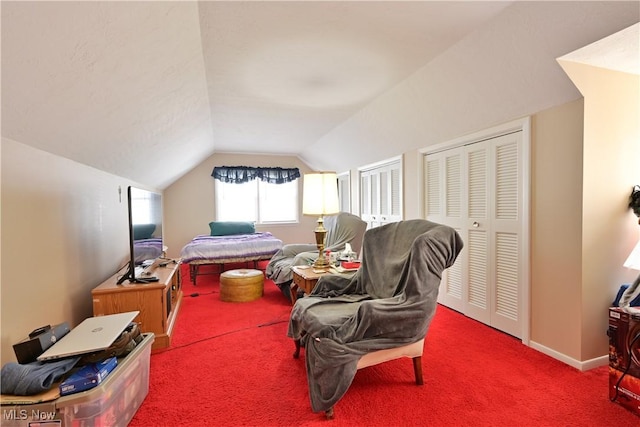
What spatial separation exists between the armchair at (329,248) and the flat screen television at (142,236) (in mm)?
1354

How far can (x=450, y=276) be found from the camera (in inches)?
129

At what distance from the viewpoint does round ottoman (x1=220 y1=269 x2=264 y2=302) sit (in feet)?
11.7

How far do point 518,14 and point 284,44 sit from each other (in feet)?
5.02

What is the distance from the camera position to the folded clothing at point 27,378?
126cm

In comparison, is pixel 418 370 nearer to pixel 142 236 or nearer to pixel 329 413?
pixel 329 413

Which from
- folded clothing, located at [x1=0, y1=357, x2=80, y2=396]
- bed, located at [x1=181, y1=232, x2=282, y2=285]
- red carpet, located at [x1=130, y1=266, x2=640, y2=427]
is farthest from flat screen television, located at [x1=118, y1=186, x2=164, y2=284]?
folded clothing, located at [x1=0, y1=357, x2=80, y2=396]

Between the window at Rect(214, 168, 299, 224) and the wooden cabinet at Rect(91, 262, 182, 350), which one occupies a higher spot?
the window at Rect(214, 168, 299, 224)

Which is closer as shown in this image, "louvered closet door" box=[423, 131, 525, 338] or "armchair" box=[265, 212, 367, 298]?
"louvered closet door" box=[423, 131, 525, 338]

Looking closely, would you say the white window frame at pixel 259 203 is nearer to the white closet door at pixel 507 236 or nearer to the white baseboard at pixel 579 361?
the white closet door at pixel 507 236

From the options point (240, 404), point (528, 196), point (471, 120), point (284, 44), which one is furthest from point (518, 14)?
point (240, 404)

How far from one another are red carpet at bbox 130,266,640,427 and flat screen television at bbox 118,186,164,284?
662 mm

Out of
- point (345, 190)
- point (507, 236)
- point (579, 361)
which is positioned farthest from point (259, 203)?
point (579, 361)

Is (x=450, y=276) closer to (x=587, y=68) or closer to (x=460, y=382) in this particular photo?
(x=460, y=382)

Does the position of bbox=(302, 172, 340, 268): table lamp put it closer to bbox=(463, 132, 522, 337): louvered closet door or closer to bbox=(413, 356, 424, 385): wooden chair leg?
bbox=(413, 356, 424, 385): wooden chair leg
